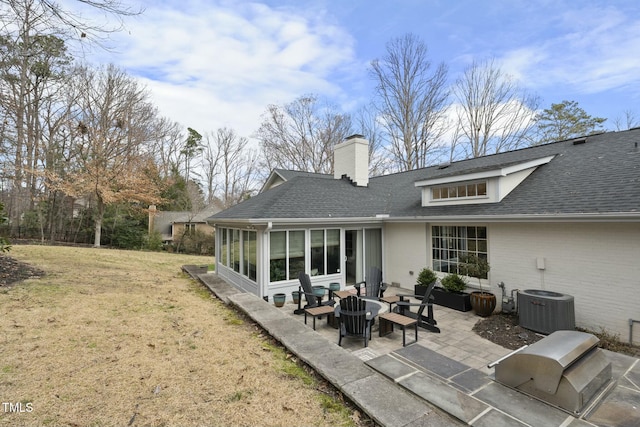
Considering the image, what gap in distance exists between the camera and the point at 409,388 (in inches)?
145

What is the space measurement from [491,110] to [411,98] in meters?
5.57

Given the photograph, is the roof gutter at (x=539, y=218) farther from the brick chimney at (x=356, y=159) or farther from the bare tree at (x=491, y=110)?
the bare tree at (x=491, y=110)

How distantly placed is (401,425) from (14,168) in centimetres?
2555

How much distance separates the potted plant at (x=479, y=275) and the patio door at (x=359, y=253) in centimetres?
284

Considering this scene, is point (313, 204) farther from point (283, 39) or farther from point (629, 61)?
point (629, 61)

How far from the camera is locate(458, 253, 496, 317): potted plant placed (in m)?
6.83

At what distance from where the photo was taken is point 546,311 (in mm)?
5676

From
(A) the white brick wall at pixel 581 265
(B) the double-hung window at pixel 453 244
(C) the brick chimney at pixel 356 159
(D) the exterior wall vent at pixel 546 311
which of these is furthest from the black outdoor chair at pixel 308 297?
(C) the brick chimney at pixel 356 159

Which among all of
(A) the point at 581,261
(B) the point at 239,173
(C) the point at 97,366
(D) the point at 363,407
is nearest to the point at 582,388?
(D) the point at 363,407

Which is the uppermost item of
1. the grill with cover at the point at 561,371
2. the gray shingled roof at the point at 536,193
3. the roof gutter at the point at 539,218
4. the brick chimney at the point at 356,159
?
the brick chimney at the point at 356,159

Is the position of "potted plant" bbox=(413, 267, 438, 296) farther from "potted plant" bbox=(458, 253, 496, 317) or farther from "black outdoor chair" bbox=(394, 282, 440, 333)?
"black outdoor chair" bbox=(394, 282, 440, 333)

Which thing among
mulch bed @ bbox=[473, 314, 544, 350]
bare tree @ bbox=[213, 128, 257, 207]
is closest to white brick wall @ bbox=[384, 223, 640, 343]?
mulch bed @ bbox=[473, 314, 544, 350]

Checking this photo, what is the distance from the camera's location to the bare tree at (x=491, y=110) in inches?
798

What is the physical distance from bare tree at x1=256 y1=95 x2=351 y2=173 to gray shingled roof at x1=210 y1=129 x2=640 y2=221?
15.8 metres
